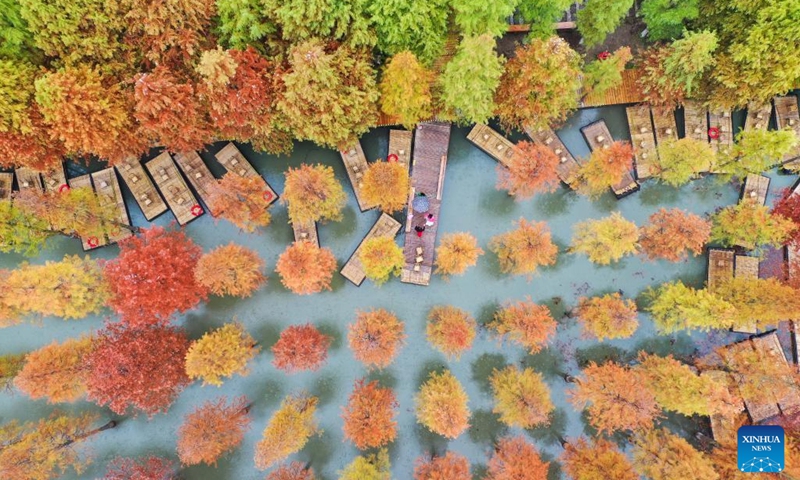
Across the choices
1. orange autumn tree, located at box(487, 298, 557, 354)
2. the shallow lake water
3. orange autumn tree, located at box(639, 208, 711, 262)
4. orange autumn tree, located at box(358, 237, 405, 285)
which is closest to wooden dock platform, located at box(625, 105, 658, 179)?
the shallow lake water

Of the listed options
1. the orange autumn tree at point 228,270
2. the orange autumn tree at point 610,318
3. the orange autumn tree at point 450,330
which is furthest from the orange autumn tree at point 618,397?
the orange autumn tree at point 228,270

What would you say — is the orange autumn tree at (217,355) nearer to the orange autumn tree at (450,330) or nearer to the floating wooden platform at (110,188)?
the floating wooden platform at (110,188)

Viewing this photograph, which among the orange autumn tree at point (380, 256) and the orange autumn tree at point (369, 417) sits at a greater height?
the orange autumn tree at point (380, 256)

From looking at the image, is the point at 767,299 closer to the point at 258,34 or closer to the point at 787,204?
the point at 787,204

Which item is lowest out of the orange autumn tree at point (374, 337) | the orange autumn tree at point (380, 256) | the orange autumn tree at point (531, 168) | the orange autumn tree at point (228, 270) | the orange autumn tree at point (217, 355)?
the orange autumn tree at point (217, 355)

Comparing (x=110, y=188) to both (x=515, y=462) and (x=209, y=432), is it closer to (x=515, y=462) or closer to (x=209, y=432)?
(x=209, y=432)

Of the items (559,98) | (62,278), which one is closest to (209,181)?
(62,278)

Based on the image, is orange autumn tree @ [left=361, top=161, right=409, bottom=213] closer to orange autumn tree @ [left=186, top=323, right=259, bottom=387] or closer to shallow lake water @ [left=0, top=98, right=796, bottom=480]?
shallow lake water @ [left=0, top=98, right=796, bottom=480]
